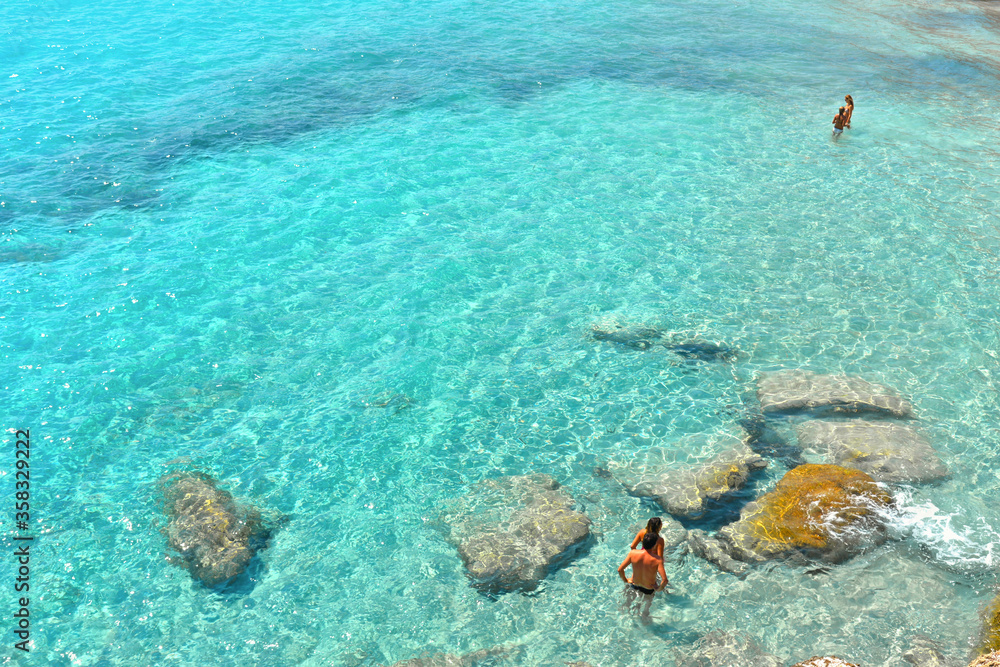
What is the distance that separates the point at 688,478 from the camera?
11539 millimetres

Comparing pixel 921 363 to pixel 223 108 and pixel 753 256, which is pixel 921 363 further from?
pixel 223 108

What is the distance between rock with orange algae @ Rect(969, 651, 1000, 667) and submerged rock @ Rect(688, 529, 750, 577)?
2.88m

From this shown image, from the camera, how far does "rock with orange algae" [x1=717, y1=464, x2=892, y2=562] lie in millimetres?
10391

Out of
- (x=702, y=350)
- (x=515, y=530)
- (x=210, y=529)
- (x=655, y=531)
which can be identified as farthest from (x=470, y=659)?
(x=702, y=350)

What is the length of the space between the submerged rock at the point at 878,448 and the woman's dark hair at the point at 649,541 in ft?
14.9

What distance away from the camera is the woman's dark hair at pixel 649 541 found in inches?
365

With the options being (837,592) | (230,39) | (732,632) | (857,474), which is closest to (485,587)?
(732,632)

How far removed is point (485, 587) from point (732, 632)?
3.53m

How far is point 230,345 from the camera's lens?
1474 centimetres

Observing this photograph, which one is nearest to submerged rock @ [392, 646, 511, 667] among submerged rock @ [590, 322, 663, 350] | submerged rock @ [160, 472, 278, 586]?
submerged rock @ [160, 472, 278, 586]

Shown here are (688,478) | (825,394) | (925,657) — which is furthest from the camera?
(825,394)

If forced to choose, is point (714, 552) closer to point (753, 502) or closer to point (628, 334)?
point (753, 502)

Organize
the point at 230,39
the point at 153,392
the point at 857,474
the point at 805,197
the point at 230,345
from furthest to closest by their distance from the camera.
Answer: the point at 230,39
the point at 805,197
the point at 230,345
the point at 153,392
the point at 857,474

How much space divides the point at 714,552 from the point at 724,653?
1.63 metres
